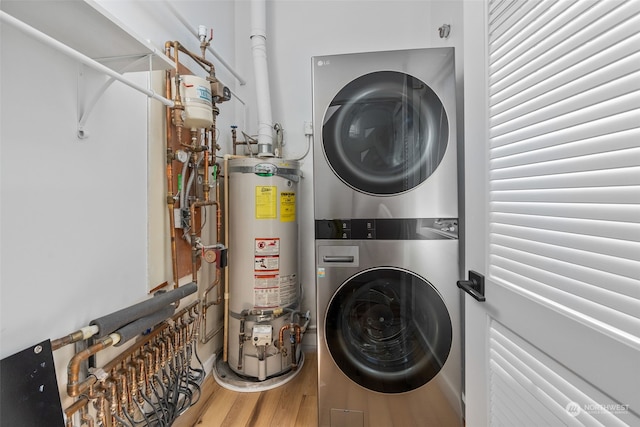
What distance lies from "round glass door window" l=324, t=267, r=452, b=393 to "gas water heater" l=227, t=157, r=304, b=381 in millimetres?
444

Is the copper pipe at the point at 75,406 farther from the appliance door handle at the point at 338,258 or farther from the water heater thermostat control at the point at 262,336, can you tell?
the appliance door handle at the point at 338,258

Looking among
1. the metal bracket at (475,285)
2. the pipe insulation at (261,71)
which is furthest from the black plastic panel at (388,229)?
the pipe insulation at (261,71)

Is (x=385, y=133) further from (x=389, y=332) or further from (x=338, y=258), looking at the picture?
(x=389, y=332)

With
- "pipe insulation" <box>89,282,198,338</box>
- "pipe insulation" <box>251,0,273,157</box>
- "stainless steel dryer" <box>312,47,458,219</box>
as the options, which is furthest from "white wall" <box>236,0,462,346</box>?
"pipe insulation" <box>89,282,198,338</box>

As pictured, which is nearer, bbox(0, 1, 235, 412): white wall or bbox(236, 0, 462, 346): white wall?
bbox(0, 1, 235, 412): white wall

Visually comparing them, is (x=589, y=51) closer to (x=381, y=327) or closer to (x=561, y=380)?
(x=561, y=380)

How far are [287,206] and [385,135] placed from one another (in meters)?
0.71

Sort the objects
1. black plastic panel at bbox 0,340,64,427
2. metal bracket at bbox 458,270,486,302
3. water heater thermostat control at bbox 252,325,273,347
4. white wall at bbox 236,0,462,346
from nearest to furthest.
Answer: black plastic panel at bbox 0,340,64,427 → metal bracket at bbox 458,270,486,302 → water heater thermostat control at bbox 252,325,273,347 → white wall at bbox 236,0,462,346

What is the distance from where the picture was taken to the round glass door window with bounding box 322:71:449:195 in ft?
4.01

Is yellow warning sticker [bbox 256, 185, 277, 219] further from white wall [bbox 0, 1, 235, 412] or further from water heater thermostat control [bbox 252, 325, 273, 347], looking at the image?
water heater thermostat control [bbox 252, 325, 273, 347]

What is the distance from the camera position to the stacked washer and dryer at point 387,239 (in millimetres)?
1204

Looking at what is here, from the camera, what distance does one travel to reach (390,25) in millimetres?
1872

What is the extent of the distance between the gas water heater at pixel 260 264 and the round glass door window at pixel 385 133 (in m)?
0.46

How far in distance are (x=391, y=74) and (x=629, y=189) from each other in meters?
1.03
